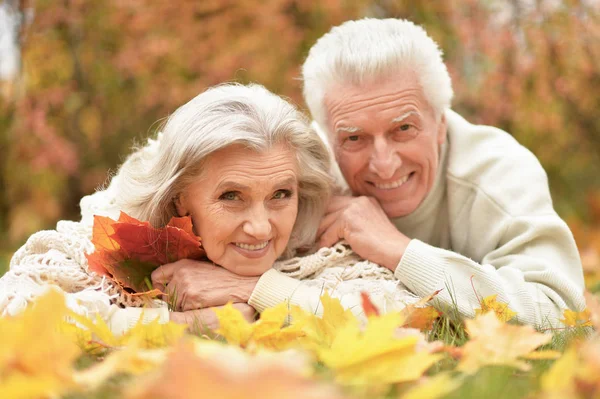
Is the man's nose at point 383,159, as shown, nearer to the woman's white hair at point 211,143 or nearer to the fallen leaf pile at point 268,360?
the woman's white hair at point 211,143

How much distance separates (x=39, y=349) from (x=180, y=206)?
1373 mm

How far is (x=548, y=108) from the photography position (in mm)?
6676

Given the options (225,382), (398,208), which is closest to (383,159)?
(398,208)

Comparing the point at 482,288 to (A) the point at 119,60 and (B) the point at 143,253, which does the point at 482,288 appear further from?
(A) the point at 119,60

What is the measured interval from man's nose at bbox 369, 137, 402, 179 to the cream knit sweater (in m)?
0.35

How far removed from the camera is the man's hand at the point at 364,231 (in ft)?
8.82

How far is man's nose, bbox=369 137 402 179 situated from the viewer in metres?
2.92

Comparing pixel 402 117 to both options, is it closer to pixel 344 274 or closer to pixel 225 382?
pixel 344 274

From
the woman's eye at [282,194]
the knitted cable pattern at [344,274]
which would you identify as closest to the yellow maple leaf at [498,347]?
the knitted cable pattern at [344,274]

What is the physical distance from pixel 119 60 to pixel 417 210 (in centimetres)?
456

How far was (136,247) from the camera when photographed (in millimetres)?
2463

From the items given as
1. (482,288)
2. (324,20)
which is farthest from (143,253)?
(324,20)

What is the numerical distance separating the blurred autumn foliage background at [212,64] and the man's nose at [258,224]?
371 cm

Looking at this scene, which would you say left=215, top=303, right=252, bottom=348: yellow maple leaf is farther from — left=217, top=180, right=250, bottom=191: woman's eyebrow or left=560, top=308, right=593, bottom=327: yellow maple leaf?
left=560, top=308, right=593, bottom=327: yellow maple leaf
